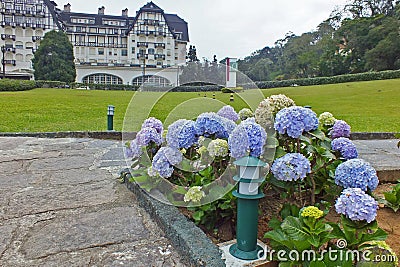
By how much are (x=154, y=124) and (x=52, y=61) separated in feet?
79.9

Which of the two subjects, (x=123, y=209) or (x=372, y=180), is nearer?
(x=372, y=180)

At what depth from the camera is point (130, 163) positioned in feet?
6.25

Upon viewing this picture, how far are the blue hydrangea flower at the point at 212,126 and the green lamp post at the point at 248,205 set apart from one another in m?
0.34

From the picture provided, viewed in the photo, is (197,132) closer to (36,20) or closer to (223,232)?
(223,232)

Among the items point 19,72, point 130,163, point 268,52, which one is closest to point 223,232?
point 130,163

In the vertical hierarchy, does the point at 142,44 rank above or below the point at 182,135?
above

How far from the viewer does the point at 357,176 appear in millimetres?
1127

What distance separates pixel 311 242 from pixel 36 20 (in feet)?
118

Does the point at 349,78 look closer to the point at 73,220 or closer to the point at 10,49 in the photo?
the point at 73,220

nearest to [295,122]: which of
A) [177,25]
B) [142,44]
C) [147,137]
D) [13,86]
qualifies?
[147,137]

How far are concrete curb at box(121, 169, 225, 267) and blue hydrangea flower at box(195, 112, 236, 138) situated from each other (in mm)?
365

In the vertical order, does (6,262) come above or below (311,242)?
below

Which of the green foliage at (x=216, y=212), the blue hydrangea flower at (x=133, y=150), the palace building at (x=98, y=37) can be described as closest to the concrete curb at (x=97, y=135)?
the blue hydrangea flower at (x=133, y=150)

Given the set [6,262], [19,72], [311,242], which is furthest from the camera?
[19,72]
